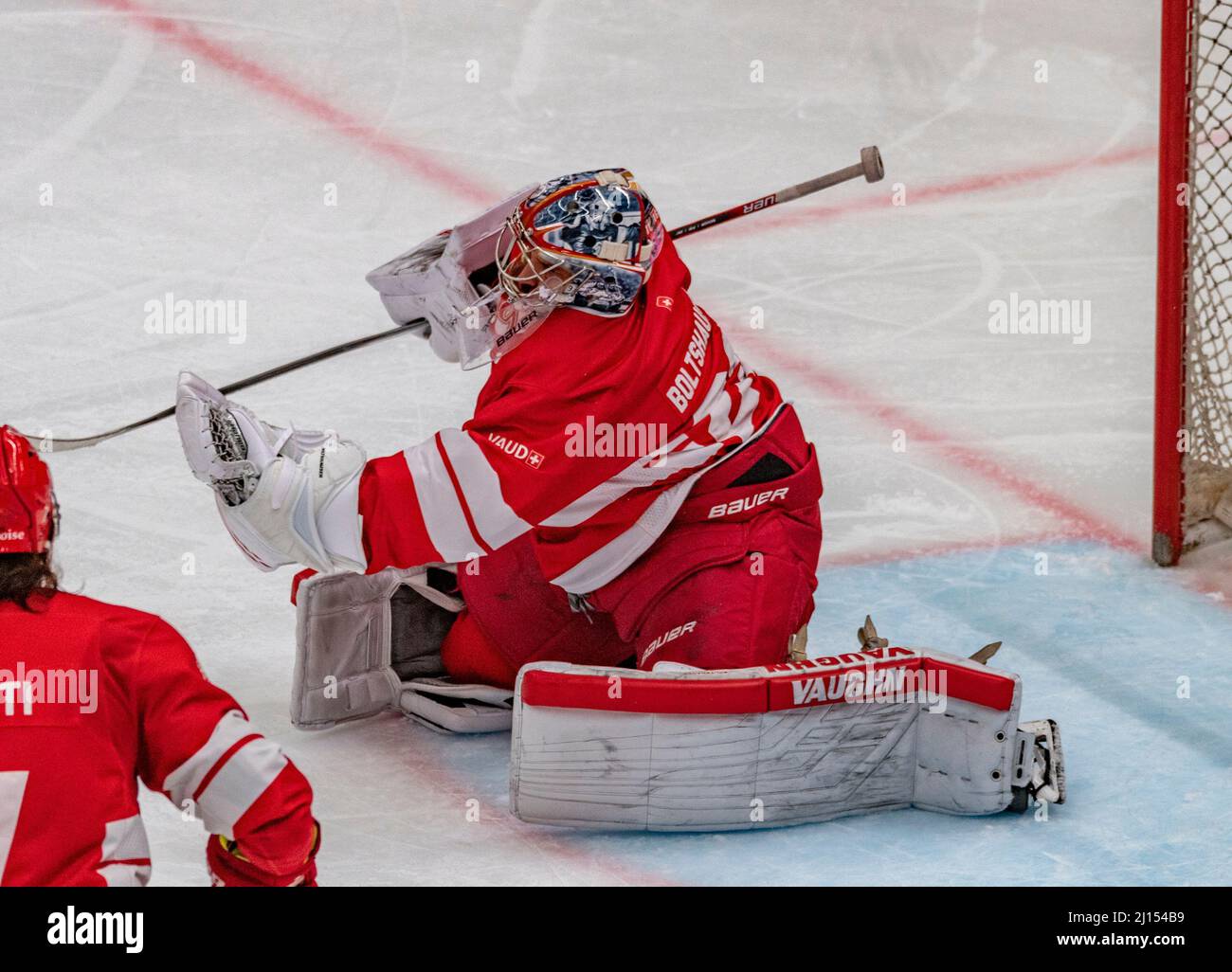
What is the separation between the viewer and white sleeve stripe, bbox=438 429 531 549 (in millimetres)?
3145

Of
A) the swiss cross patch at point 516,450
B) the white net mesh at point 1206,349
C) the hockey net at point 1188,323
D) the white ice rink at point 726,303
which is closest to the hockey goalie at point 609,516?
the swiss cross patch at point 516,450

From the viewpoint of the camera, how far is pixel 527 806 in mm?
3123

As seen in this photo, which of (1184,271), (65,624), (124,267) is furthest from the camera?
(124,267)

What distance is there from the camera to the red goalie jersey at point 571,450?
10.3ft

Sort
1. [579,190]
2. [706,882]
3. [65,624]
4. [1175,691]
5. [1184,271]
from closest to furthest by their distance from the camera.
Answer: [65,624], [706,882], [579,190], [1175,691], [1184,271]

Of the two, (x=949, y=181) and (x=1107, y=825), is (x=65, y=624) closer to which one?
(x=1107, y=825)

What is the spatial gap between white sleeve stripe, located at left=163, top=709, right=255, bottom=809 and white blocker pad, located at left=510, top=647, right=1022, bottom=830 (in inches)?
35.0

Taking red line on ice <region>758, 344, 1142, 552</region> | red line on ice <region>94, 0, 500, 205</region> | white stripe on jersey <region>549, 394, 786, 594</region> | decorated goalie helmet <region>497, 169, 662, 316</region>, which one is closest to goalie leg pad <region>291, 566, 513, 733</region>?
white stripe on jersey <region>549, 394, 786, 594</region>

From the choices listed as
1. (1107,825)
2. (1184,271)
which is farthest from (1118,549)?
(1107,825)

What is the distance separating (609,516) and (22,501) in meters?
1.33

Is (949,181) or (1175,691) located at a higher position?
(949,181)

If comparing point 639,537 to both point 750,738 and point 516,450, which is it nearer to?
point 516,450

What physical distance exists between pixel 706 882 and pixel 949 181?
3.41 metres

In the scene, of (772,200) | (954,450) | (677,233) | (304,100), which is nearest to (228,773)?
(677,233)
